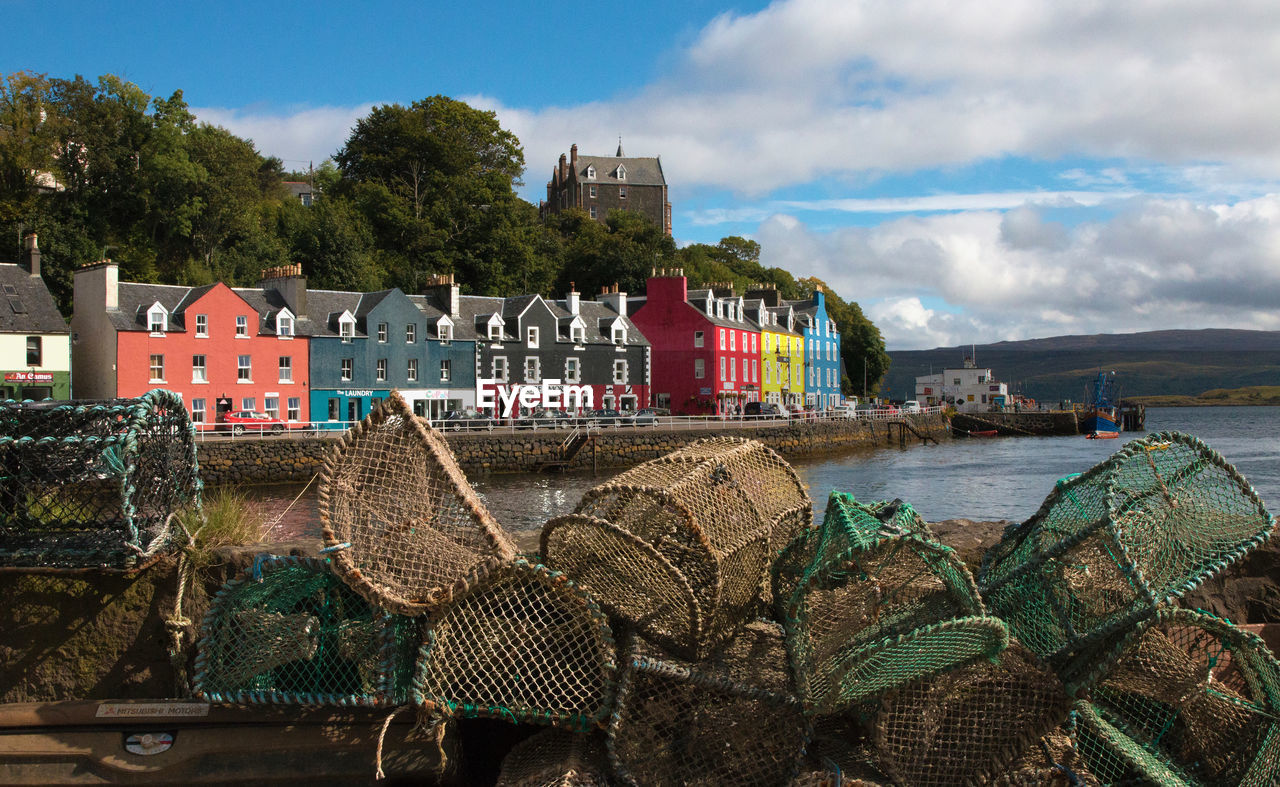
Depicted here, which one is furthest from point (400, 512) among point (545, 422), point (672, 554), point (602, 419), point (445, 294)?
point (445, 294)

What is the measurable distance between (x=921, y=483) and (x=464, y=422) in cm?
1868

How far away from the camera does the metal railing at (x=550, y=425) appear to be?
35.5 metres

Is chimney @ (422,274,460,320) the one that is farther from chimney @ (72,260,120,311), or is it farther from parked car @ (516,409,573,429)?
chimney @ (72,260,120,311)

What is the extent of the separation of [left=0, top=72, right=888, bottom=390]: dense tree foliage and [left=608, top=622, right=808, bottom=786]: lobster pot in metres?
44.3

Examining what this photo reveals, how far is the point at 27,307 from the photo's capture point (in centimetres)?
3428

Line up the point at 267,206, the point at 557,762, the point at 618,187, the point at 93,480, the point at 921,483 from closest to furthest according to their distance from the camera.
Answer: the point at 557,762
the point at 93,480
the point at 921,483
the point at 267,206
the point at 618,187

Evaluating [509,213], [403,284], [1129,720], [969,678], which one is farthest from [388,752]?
[509,213]

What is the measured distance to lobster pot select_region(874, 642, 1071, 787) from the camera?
4.11m

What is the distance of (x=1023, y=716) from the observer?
422cm

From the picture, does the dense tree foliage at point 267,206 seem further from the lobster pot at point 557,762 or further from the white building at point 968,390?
the lobster pot at point 557,762

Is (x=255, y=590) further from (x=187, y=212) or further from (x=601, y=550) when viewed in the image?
(x=187, y=212)

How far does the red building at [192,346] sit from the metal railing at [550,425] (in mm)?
1186

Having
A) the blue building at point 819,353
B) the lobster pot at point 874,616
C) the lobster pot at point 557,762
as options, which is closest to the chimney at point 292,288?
the blue building at point 819,353

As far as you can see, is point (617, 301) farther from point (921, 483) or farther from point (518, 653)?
point (518, 653)
